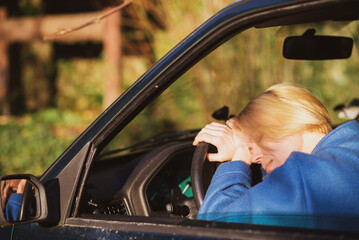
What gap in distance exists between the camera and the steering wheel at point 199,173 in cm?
194

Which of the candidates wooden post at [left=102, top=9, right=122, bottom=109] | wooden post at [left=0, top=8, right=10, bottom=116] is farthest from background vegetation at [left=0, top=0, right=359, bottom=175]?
wooden post at [left=102, top=9, right=122, bottom=109]

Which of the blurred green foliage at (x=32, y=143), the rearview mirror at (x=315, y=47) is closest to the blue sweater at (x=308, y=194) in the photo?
the rearview mirror at (x=315, y=47)

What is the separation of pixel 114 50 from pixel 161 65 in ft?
23.1

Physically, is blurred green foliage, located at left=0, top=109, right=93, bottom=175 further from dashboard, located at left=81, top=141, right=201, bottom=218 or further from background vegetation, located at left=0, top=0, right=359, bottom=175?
dashboard, located at left=81, top=141, right=201, bottom=218

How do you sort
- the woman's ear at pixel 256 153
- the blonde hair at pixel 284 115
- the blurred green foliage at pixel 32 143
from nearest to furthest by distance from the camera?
the blonde hair at pixel 284 115 < the woman's ear at pixel 256 153 < the blurred green foliage at pixel 32 143

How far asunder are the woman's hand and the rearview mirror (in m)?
0.80

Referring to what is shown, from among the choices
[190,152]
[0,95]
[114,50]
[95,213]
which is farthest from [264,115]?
[0,95]

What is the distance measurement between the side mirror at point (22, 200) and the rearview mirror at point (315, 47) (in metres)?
1.46

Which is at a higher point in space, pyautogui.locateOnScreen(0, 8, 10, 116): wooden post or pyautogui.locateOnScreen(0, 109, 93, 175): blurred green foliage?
pyautogui.locateOnScreen(0, 8, 10, 116): wooden post

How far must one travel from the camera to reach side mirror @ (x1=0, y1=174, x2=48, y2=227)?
5.62 feet

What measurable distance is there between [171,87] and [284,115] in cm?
180

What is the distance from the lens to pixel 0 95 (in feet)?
33.0

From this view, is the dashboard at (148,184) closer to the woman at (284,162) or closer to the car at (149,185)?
the car at (149,185)

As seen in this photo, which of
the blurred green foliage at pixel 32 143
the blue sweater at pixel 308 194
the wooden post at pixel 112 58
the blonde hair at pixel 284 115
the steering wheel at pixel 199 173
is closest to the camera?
the blue sweater at pixel 308 194
